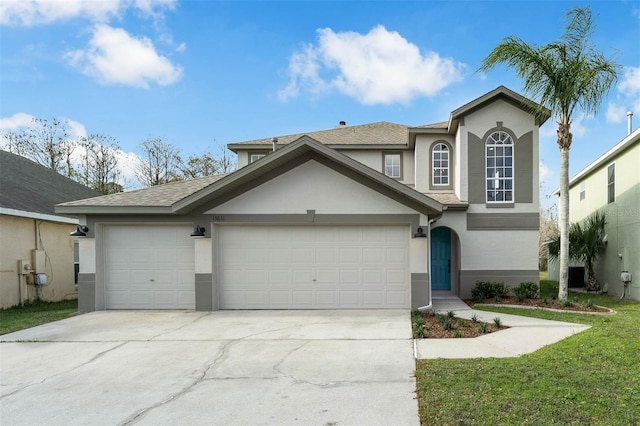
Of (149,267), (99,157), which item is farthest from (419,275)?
(99,157)

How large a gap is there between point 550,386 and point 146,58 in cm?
1572

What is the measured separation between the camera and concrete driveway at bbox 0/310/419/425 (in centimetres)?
424

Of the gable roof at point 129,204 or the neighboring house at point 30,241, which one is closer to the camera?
the gable roof at point 129,204

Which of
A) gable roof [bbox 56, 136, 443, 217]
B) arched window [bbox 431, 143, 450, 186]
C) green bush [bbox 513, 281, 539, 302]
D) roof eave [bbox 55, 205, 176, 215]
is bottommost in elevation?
green bush [bbox 513, 281, 539, 302]

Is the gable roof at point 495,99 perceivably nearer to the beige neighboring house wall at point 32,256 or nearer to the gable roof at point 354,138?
the gable roof at point 354,138

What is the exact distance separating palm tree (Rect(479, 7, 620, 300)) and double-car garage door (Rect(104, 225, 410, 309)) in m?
5.48

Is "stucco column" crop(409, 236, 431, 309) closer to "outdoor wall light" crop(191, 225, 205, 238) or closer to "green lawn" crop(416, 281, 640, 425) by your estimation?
"green lawn" crop(416, 281, 640, 425)

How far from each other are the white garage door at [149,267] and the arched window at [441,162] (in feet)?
28.4

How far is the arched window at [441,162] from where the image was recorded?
13.7 meters

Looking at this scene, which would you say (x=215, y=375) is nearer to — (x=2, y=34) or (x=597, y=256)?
(x=2, y=34)

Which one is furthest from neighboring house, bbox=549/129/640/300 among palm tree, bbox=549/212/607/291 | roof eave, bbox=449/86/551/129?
roof eave, bbox=449/86/551/129

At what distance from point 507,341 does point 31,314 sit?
1177 cm

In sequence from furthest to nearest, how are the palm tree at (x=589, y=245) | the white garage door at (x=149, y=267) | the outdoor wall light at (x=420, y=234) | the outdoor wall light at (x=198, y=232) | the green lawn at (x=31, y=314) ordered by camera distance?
the palm tree at (x=589, y=245) < the white garage door at (x=149, y=267) < the outdoor wall light at (x=198, y=232) < the outdoor wall light at (x=420, y=234) < the green lawn at (x=31, y=314)

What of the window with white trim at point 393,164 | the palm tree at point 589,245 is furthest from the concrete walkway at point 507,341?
the window with white trim at point 393,164
